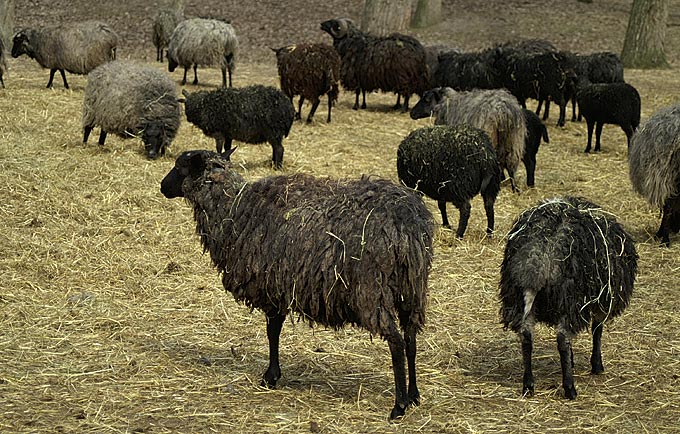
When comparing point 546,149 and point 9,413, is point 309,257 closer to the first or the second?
point 9,413

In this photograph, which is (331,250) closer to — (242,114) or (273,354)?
(273,354)

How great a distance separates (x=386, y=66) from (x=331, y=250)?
1173 centimetres

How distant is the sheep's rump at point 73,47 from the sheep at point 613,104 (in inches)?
347

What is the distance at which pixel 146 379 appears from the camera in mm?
5824

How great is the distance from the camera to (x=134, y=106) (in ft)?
39.3

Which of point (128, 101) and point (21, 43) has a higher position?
point (128, 101)

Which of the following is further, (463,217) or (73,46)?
(73,46)

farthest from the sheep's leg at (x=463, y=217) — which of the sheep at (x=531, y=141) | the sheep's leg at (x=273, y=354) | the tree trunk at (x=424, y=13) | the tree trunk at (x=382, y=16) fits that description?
the tree trunk at (x=424, y=13)

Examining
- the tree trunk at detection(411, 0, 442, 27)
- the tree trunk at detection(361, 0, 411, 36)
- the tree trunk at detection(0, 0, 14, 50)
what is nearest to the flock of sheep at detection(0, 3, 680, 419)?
the tree trunk at detection(361, 0, 411, 36)

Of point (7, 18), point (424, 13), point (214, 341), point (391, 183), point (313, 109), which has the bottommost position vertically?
point (424, 13)

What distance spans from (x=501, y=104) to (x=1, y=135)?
691cm

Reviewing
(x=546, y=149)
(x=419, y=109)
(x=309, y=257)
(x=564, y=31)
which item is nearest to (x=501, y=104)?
(x=419, y=109)

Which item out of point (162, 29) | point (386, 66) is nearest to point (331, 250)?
point (386, 66)

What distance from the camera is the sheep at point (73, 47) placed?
1645cm
